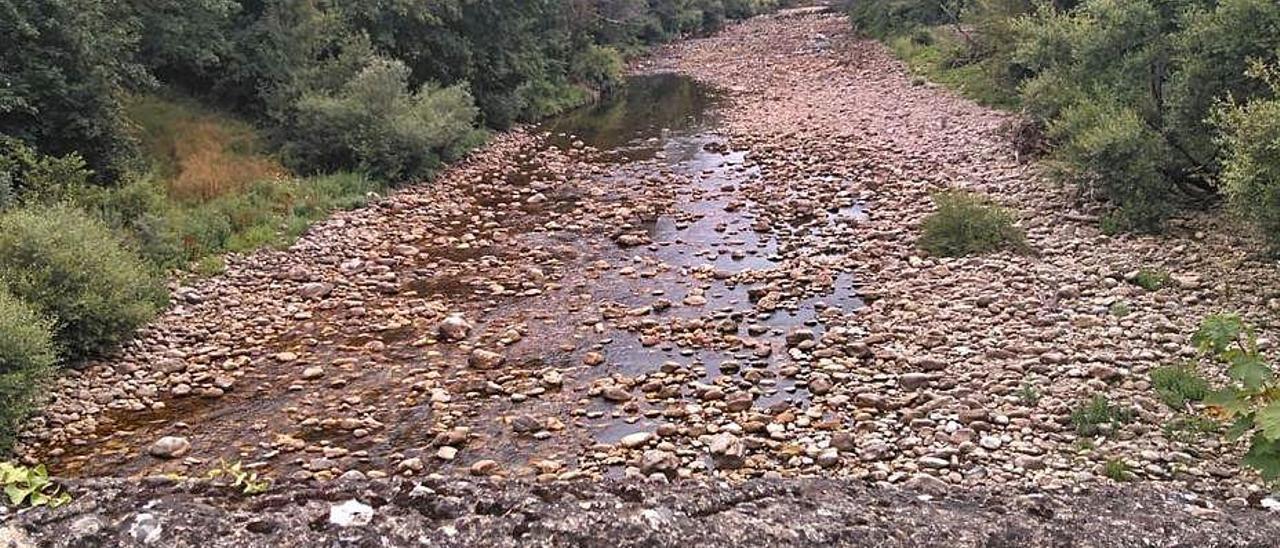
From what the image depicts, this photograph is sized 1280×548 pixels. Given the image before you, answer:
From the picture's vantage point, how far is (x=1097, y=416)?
30.4 feet

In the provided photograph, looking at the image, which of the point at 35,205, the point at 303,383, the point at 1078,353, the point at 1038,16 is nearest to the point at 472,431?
the point at 303,383

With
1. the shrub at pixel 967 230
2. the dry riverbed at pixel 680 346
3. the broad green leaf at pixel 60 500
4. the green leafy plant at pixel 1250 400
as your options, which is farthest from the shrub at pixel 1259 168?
the broad green leaf at pixel 60 500

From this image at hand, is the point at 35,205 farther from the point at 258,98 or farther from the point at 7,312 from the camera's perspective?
the point at 258,98

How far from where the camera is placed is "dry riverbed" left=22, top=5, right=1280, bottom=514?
954cm

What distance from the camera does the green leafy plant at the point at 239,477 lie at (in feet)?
29.2

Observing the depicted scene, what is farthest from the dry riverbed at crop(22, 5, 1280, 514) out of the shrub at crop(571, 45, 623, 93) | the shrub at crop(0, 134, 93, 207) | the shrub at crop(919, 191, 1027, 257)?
the shrub at crop(571, 45, 623, 93)

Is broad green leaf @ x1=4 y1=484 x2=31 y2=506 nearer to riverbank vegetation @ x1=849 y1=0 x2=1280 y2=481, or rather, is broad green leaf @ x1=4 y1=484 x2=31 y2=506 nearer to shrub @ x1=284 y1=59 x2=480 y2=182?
riverbank vegetation @ x1=849 y1=0 x2=1280 y2=481

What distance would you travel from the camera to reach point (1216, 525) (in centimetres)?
732

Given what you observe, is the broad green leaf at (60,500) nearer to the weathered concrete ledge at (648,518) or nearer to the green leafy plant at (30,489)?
the green leafy plant at (30,489)

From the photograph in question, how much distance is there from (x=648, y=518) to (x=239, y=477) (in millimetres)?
4317

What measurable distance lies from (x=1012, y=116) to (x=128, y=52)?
825 inches

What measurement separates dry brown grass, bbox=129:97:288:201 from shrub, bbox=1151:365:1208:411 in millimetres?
16669

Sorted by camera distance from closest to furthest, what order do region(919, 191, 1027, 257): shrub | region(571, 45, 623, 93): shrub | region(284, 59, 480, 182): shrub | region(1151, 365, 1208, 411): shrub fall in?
region(1151, 365, 1208, 411): shrub → region(919, 191, 1027, 257): shrub → region(284, 59, 480, 182): shrub → region(571, 45, 623, 93): shrub

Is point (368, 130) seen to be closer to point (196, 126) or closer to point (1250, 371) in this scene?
point (196, 126)
